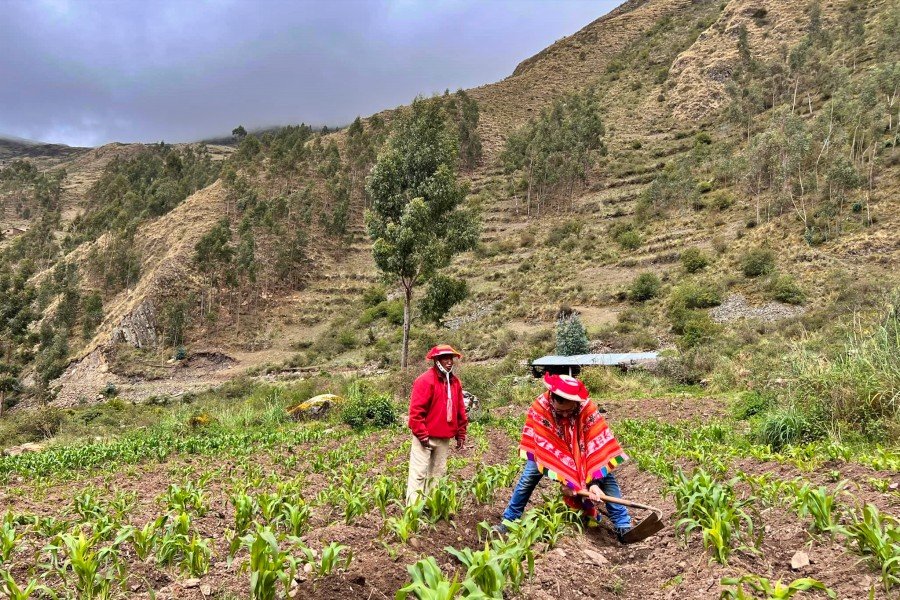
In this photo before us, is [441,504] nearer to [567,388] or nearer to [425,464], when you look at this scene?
[425,464]

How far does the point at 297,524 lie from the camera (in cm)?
416

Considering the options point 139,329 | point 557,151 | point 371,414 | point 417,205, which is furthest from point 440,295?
point 557,151

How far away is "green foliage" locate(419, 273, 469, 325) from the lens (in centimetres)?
2011

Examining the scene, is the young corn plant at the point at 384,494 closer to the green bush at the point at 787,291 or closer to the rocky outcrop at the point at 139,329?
the green bush at the point at 787,291

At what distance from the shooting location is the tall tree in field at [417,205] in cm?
1938

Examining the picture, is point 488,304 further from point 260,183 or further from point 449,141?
point 260,183

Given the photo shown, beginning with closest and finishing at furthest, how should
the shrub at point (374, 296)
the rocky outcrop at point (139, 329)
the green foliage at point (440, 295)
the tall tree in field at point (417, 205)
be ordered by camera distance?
the tall tree in field at point (417, 205) < the green foliage at point (440, 295) < the rocky outcrop at point (139, 329) < the shrub at point (374, 296)

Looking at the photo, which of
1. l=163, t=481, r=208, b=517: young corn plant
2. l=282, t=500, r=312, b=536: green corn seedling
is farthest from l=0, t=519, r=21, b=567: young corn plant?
l=282, t=500, r=312, b=536: green corn seedling

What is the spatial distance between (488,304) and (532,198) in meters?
25.8

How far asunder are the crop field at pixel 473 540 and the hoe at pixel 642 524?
0.13 metres

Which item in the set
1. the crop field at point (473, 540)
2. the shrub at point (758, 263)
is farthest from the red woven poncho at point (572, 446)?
the shrub at point (758, 263)

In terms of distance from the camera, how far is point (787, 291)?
2909cm

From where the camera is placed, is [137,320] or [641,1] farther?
[641,1]

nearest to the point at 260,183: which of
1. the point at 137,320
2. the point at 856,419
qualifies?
the point at 137,320
